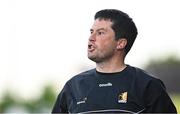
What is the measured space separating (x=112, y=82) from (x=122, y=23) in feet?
1.75

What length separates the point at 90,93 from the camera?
679 cm

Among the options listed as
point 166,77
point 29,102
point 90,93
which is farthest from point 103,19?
point 166,77

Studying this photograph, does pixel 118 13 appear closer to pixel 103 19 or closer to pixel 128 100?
pixel 103 19

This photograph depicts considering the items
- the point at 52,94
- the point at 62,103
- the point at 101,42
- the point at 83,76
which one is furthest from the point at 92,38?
the point at 52,94

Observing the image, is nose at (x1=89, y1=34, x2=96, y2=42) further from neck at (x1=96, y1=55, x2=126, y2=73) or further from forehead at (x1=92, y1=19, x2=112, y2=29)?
neck at (x1=96, y1=55, x2=126, y2=73)

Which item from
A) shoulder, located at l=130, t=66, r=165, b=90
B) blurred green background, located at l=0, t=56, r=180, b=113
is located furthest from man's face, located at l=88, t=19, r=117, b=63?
blurred green background, located at l=0, t=56, r=180, b=113

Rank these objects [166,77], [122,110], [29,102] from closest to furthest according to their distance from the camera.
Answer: [122,110]
[29,102]
[166,77]

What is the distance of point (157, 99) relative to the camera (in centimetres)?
671

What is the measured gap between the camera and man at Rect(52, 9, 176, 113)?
668cm

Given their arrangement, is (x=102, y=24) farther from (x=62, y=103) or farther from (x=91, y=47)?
(x=62, y=103)

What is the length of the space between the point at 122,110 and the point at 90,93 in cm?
31

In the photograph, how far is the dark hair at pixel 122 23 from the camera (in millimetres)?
6980

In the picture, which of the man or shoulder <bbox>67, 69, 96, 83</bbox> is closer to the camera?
the man

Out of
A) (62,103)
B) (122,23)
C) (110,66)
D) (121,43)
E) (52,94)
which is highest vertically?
(122,23)
